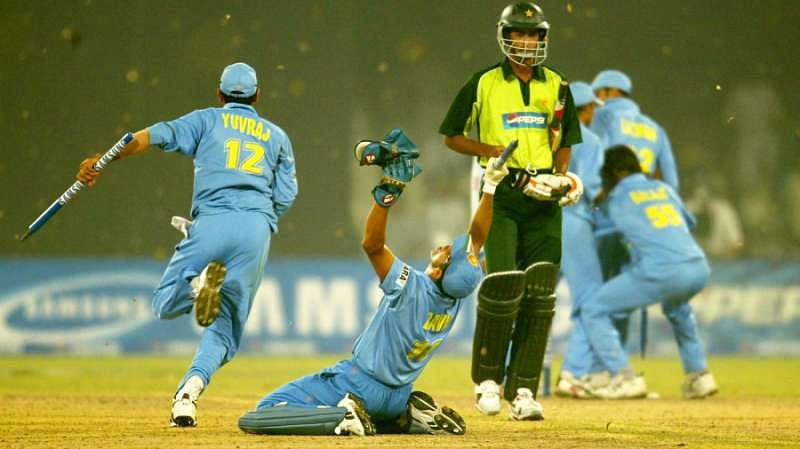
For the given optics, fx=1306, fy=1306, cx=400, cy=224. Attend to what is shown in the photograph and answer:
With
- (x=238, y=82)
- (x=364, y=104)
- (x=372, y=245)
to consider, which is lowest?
(x=372, y=245)

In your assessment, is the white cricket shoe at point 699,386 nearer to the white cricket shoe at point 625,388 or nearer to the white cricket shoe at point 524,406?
the white cricket shoe at point 625,388

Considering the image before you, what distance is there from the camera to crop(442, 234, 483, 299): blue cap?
18.9 ft

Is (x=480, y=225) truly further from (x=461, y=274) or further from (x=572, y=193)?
(x=572, y=193)

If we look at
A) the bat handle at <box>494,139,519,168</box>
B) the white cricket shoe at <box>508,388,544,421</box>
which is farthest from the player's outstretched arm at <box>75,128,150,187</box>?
the white cricket shoe at <box>508,388,544,421</box>

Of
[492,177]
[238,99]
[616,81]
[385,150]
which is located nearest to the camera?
[385,150]

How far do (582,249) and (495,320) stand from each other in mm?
3036

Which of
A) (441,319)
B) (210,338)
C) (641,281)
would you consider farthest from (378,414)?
(641,281)

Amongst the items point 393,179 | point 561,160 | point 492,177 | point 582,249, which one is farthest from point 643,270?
point 393,179

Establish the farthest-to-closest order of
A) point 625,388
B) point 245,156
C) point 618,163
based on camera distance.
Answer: point 618,163
point 625,388
point 245,156

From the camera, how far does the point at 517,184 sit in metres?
6.80

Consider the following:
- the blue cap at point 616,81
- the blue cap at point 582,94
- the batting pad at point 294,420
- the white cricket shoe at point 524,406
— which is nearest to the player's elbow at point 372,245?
the batting pad at point 294,420

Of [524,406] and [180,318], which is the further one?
[180,318]

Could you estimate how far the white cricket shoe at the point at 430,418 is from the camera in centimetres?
616

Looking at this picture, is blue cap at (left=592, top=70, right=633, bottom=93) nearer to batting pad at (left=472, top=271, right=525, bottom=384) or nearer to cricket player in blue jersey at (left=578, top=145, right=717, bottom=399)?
cricket player in blue jersey at (left=578, top=145, right=717, bottom=399)
